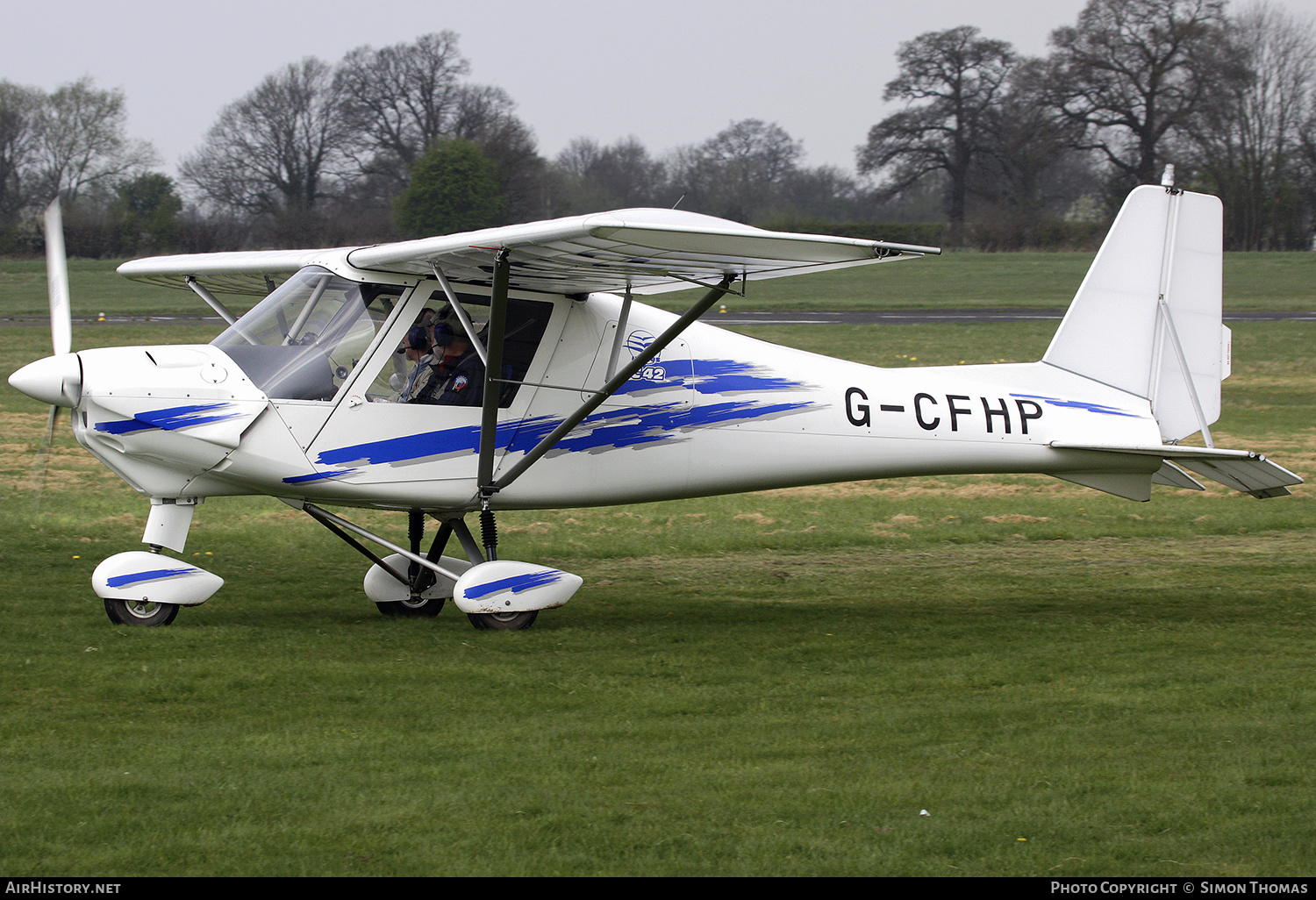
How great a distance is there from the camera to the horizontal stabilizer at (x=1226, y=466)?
8789 mm

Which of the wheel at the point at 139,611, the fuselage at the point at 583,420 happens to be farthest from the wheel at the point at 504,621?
the wheel at the point at 139,611

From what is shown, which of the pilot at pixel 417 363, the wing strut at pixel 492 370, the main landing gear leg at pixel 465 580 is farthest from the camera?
the pilot at pixel 417 363

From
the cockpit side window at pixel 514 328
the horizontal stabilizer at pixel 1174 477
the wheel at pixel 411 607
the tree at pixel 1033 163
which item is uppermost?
the tree at pixel 1033 163

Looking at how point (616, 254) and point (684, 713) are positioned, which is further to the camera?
point (616, 254)

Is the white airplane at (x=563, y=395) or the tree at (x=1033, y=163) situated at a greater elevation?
the tree at (x=1033, y=163)

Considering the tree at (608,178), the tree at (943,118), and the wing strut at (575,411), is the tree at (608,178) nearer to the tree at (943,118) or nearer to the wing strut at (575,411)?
the tree at (943,118)

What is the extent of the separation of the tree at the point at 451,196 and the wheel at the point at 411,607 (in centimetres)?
2351

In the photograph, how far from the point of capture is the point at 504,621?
8469 mm

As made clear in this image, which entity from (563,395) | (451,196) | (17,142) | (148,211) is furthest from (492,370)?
(17,142)

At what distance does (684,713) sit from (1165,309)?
5699 mm

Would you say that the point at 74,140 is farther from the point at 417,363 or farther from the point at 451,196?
the point at 417,363

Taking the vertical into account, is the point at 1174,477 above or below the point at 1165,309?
below

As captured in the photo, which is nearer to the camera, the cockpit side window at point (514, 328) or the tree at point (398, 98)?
the cockpit side window at point (514, 328)
